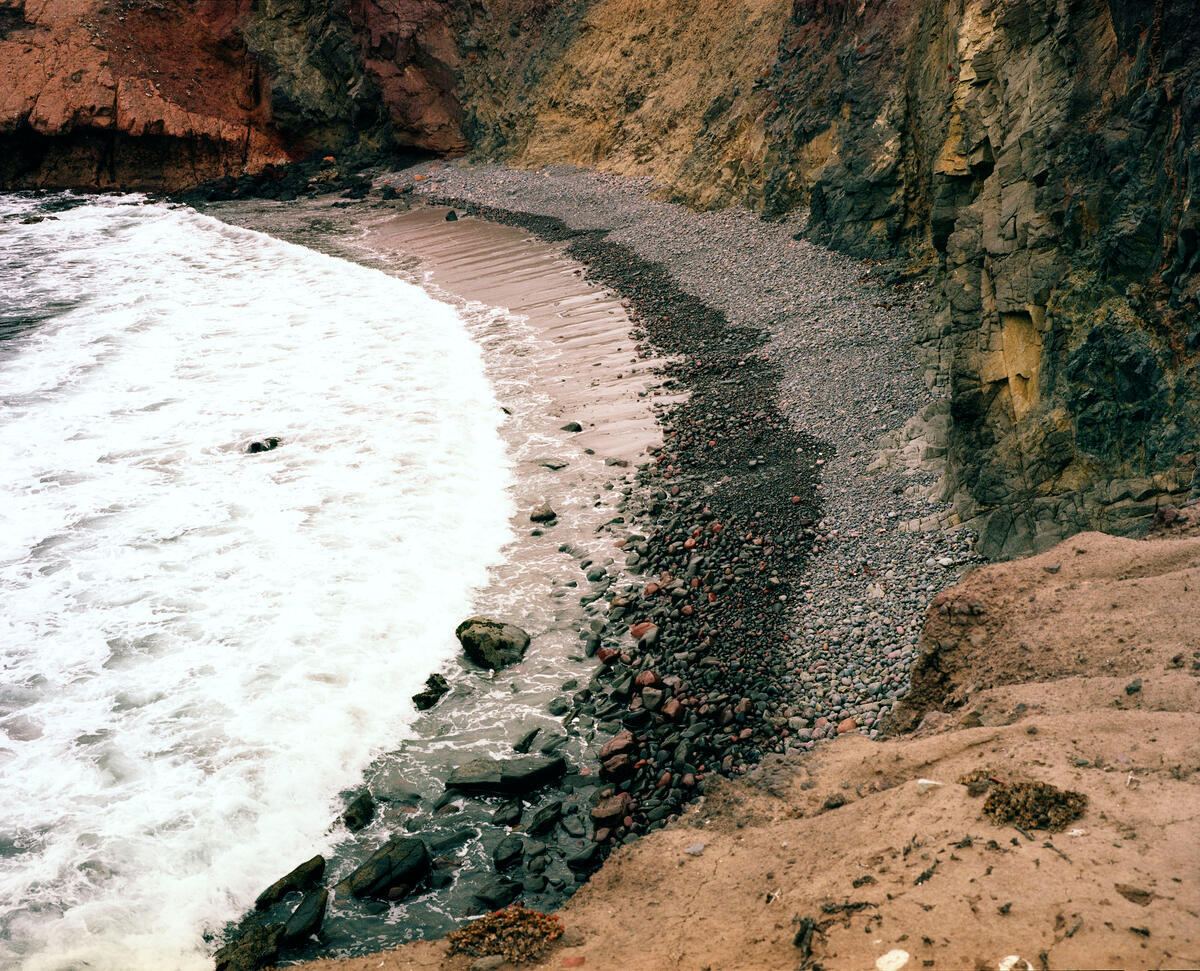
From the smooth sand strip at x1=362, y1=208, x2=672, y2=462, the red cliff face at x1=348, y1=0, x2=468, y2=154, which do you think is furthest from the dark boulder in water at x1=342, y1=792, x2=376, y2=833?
the red cliff face at x1=348, y1=0, x2=468, y2=154

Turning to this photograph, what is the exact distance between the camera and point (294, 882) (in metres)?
6.65

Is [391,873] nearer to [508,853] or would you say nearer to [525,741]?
[508,853]

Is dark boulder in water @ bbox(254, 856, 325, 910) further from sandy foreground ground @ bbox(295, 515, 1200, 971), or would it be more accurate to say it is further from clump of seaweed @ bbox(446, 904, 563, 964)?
clump of seaweed @ bbox(446, 904, 563, 964)

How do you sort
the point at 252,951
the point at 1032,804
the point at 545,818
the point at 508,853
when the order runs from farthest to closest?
the point at 545,818 → the point at 508,853 → the point at 252,951 → the point at 1032,804

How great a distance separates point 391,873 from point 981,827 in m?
4.45

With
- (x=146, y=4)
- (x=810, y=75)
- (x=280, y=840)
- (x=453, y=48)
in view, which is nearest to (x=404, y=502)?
(x=280, y=840)

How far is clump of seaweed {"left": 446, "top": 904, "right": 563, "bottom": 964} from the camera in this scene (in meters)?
5.65

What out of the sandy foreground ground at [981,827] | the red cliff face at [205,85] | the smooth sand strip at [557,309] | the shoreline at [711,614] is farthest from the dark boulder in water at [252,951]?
the red cliff face at [205,85]

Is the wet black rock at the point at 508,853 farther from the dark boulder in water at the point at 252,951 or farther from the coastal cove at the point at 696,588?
the dark boulder in water at the point at 252,951

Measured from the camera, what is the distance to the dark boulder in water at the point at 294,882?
6.55 m

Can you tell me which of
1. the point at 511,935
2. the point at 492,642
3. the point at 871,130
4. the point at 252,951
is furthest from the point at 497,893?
the point at 871,130

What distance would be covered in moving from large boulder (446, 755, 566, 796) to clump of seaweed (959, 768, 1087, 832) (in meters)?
3.77

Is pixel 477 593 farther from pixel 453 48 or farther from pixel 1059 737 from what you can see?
pixel 453 48

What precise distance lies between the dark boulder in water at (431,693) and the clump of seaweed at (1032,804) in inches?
213
